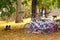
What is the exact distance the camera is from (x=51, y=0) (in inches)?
1185

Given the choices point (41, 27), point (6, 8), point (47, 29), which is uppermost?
point (6, 8)

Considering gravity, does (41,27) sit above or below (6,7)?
below

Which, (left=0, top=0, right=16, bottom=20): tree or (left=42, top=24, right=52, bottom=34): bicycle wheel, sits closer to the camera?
(left=42, top=24, right=52, bottom=34): bicycle wheel

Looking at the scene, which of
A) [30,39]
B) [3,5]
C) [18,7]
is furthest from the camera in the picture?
[18,7]

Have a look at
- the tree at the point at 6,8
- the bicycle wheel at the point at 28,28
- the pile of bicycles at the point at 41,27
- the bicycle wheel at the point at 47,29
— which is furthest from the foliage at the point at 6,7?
the bicycle wheel at the point at 47,29

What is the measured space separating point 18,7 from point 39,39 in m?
12.2

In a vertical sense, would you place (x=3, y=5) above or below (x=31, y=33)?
above

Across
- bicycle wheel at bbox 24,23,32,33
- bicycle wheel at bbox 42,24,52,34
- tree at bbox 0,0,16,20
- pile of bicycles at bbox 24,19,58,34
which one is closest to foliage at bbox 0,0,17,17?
tree at bbox 0,0,16,20

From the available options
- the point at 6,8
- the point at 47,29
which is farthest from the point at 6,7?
the point at 47,29

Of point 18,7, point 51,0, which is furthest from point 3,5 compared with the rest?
point 51,0

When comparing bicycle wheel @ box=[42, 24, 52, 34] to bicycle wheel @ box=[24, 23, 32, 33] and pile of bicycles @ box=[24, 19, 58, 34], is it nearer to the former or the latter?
pile of bicycles @ box=[24, 19, 58, 34]

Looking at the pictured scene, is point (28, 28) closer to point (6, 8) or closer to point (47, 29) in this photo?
point (47, 29)

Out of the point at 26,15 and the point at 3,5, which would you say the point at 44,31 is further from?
the point at 26,15

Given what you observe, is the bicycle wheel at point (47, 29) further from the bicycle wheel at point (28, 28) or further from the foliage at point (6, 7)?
the foliage at point (6, 7)
